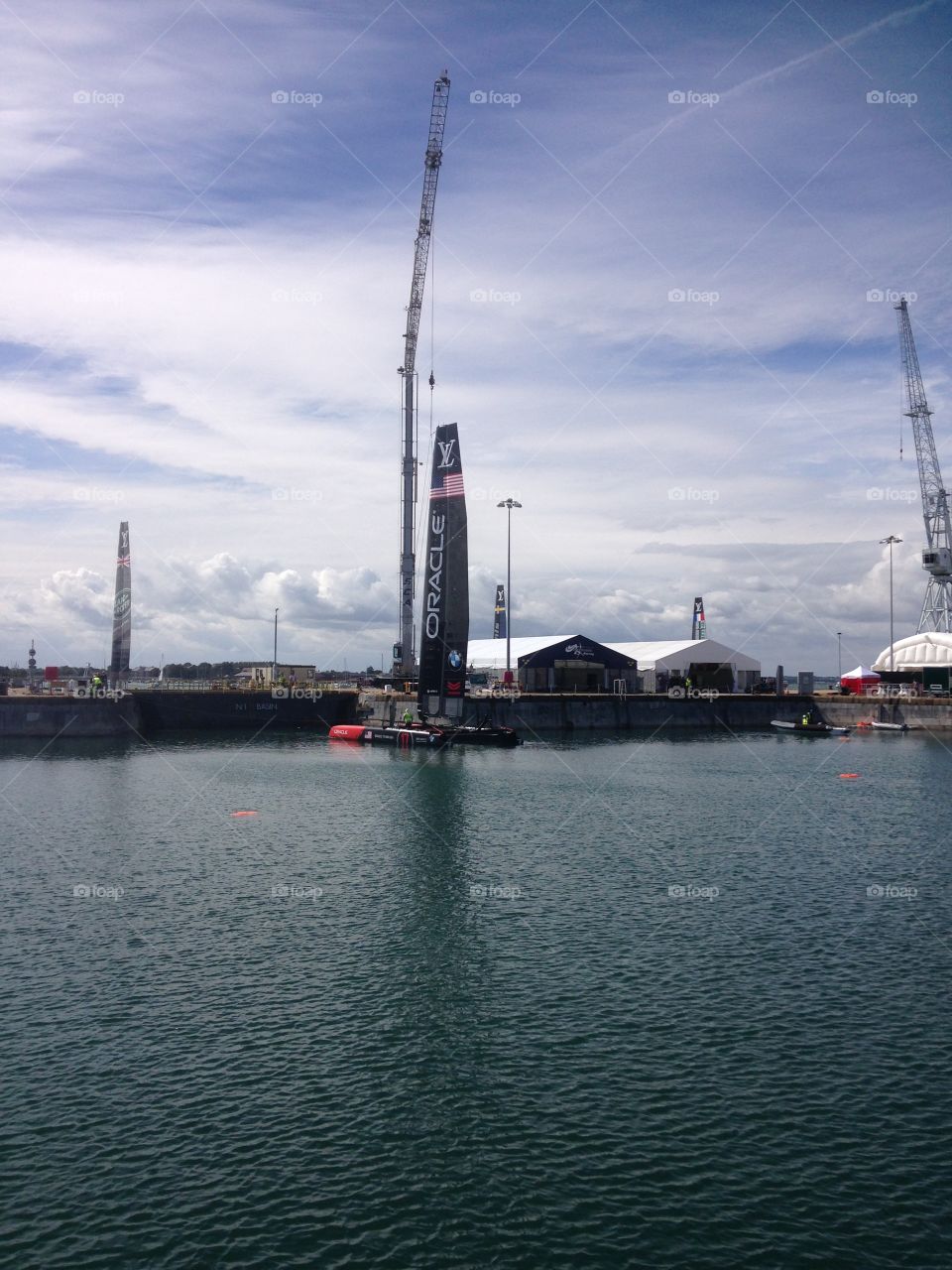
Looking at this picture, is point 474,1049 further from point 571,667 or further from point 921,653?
point 921,653

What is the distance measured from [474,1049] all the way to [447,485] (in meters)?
73.3

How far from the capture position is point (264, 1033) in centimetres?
2475

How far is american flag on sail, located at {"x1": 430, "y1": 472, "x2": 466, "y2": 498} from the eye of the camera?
302 ft

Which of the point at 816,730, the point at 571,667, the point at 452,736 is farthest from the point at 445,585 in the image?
the point at 816,730

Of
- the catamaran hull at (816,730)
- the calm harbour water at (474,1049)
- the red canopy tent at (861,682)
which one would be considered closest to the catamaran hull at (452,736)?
the calm harbour water at (474,1049)

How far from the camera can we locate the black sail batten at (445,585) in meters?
92.4

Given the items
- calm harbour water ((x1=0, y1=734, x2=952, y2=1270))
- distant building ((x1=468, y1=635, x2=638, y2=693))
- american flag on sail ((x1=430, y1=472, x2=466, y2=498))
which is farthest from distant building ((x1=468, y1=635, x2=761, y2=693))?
calm harbour water ((x1=0, y1=734, x2=952, y2=1270))

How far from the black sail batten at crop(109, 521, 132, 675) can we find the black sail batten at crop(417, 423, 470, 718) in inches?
1948

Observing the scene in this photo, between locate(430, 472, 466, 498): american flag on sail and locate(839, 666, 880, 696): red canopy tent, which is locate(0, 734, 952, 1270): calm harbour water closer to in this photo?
locate(430, 472, 466, 498): american flag on sail

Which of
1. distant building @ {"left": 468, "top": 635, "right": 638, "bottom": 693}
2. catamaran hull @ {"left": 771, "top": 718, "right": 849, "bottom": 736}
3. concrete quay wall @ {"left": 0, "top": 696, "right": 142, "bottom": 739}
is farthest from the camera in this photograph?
distant building @ {"left": 468, "top": 635, "right": 638, "bottom": 693}

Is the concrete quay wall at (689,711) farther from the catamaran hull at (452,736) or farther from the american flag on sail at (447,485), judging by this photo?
the american flag on sail at (447,485)

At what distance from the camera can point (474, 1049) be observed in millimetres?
24328

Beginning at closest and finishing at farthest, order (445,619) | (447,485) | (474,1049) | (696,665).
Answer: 1. (474,1049)
2. (447,485)
3. (445,619)
4. (696,665)

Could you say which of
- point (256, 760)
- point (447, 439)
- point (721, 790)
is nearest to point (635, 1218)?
point (721, 790)
